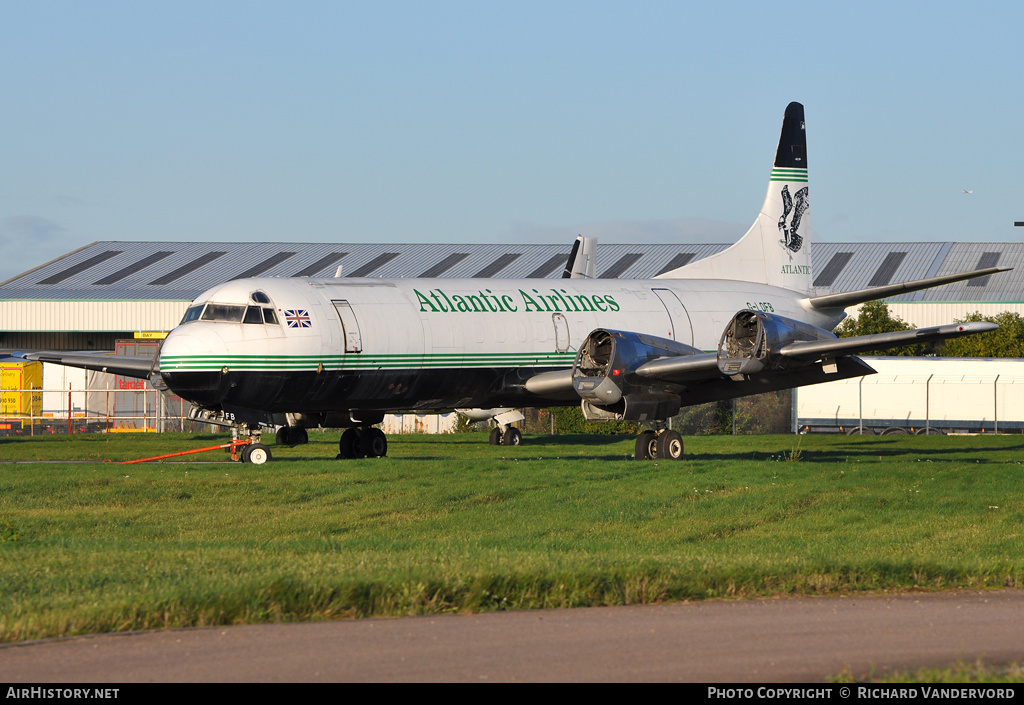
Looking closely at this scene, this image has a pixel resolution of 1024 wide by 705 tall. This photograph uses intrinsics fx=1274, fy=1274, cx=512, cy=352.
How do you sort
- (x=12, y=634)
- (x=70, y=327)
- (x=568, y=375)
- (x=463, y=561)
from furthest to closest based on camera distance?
(x=70, y=327)
(x=568, y=375)
(x=463, y=561)
(x=12, y=634)

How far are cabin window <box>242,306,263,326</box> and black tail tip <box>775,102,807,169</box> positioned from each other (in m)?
17.5

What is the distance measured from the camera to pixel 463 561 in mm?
12727

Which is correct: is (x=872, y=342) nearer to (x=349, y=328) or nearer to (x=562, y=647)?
(x=349, y=328)

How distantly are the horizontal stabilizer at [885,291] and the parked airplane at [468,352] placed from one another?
0.32 feet

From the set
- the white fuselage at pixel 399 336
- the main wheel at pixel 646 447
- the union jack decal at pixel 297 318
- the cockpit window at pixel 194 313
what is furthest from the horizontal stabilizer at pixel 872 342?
the cockpit window at pixel 194 313

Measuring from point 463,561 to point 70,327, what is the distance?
63.8 m

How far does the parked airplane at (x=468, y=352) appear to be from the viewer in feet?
80.8

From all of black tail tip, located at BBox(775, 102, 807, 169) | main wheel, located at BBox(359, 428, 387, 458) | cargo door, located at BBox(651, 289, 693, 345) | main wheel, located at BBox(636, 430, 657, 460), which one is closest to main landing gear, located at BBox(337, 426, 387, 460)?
main wheel, located at BBox(359, 428, 387, 458)

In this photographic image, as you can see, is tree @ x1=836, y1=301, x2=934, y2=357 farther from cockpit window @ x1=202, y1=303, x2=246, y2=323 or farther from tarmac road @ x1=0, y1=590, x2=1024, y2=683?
tarmac road @ x1=0, y1=590, x2=1024, y2=683

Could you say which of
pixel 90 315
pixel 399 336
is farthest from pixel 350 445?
pixel 90 315

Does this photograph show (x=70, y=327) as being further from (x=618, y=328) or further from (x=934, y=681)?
(x=934, y=681)

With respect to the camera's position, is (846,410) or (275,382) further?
(846,410)

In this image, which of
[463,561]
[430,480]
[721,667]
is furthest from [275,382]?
[721,667]

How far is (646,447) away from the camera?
27078 mm
